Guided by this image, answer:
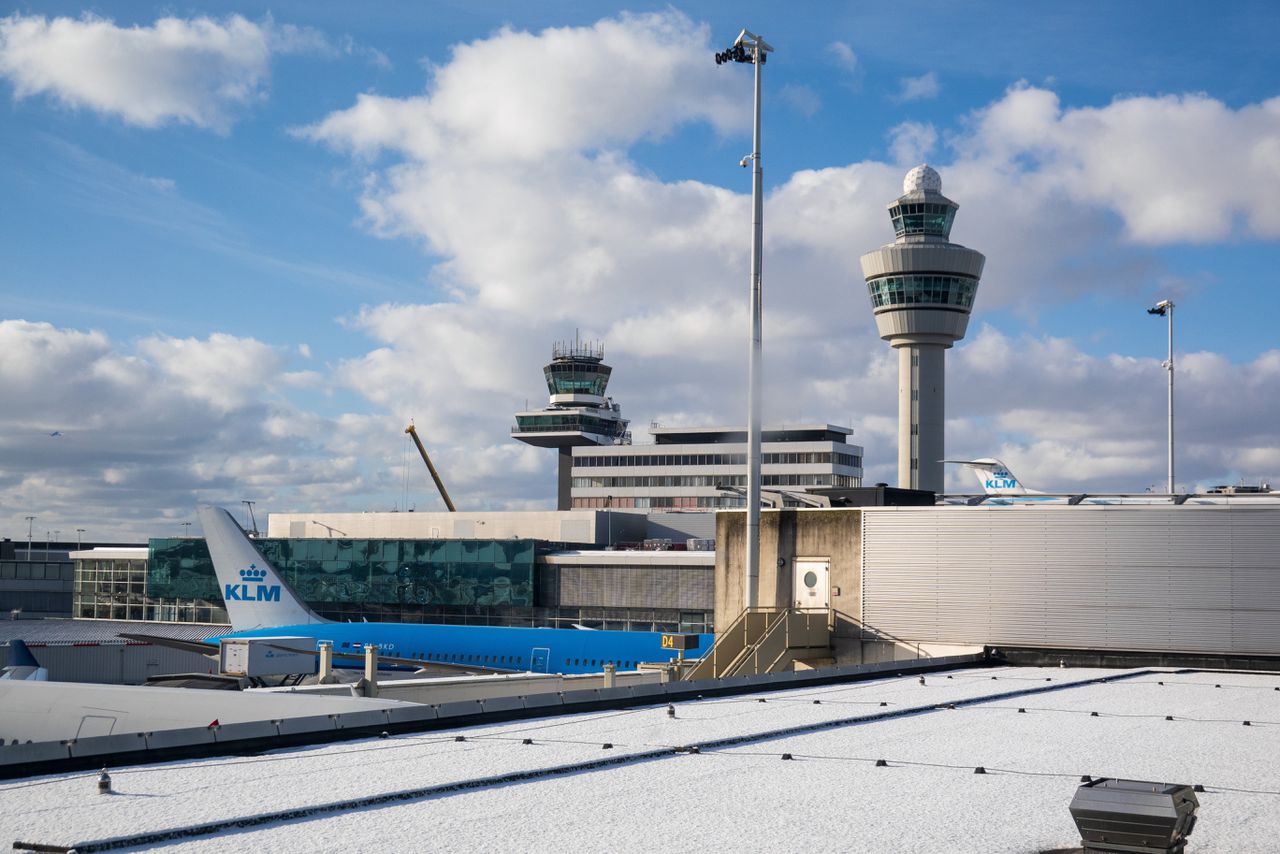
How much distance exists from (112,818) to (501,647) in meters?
42.3

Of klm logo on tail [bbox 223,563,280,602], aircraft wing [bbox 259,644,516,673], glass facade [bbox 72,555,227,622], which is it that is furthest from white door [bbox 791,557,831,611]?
glass facade [bbox 72,555,227,622]

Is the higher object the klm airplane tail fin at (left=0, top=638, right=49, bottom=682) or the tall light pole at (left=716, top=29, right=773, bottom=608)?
the tall light pole at (left=716, top=29, right=773, bottom=608)

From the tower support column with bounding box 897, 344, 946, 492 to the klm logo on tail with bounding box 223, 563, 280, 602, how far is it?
213 ft

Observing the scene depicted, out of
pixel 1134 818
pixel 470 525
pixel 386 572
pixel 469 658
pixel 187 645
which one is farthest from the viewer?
pixel 470 525

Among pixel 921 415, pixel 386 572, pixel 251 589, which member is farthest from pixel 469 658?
pixel 921 415

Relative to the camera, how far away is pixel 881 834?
13.0 metres

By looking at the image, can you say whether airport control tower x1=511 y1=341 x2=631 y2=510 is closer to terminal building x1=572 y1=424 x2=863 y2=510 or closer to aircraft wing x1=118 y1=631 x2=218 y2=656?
terminal building x1=572 y1=424 x2=863 y2=510

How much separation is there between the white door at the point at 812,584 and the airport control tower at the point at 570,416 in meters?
133

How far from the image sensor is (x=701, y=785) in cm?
1587

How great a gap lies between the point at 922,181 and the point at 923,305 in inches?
Answer: 497

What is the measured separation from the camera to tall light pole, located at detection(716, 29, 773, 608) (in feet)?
137

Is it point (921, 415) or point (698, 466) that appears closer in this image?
point (921, 415)

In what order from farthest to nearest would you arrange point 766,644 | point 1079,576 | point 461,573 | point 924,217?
point 924,217
point 461,573
point 766,644
point 1079,576

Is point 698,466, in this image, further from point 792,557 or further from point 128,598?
point 792,557
